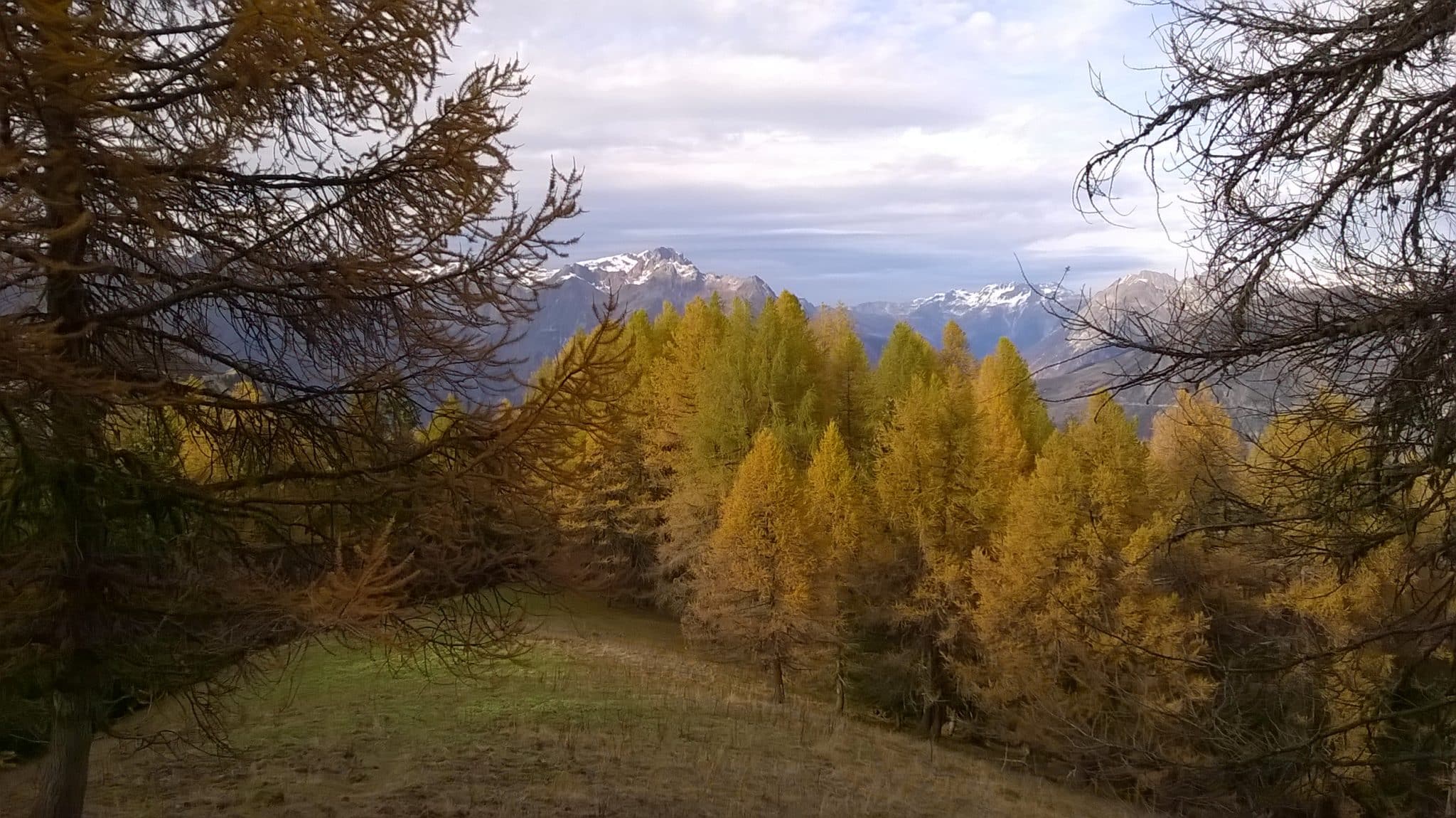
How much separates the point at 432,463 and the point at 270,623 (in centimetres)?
123

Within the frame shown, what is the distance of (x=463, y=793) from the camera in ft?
24.5

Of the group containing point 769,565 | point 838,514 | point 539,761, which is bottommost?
point 539,761

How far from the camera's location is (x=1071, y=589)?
16.1 meters

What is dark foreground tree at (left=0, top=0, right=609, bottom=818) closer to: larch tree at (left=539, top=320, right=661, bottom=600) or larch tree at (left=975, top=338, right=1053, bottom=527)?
larch tree at (left=975, top=338, right=1053, bottom=527)

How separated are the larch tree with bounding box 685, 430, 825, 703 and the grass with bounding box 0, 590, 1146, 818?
2.35 metres

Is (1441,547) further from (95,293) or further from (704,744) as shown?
(704,744)

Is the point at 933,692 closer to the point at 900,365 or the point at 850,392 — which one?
the point at 850,392

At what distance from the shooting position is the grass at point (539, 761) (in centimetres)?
730

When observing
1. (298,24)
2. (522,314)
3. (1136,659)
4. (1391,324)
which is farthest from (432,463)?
(1136,659)

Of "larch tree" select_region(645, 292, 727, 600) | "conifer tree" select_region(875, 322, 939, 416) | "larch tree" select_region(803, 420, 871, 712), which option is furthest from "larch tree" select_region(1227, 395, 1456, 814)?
"conifer tree" select_region(875, 322, 939, 416)

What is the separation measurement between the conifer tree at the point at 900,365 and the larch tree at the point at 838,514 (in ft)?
21.0

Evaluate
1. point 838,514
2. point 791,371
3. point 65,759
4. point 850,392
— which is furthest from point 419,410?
point 850,392

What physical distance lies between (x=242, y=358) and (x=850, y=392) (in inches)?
979

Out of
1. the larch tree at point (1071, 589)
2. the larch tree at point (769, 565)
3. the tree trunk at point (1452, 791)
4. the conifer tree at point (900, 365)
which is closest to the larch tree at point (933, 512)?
the larch tree at point (1071, 589)
